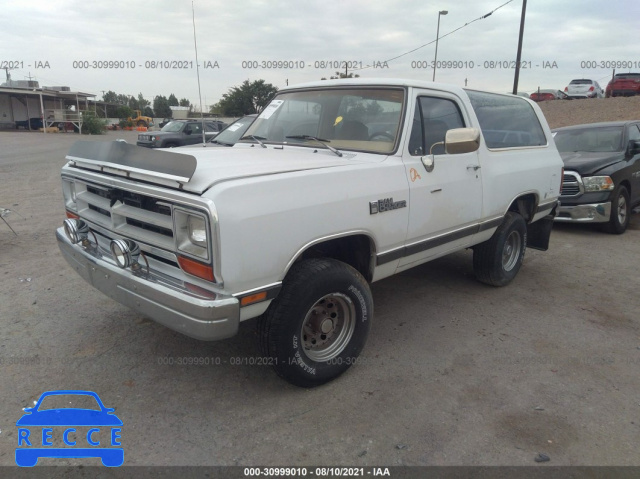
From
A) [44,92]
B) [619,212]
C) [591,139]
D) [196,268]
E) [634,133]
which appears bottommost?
[619,212]

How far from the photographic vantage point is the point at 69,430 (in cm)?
262

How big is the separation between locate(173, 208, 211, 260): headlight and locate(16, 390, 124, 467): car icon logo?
1143 millimetres

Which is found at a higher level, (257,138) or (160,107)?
(160,107)

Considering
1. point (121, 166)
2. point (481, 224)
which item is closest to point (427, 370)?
point (481, 224)

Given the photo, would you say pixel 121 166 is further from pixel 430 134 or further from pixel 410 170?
pixel 430 134

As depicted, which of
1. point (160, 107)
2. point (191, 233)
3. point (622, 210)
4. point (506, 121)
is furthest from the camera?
point (160, 107)

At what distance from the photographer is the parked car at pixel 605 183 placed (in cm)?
721

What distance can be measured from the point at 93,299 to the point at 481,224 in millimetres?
3695

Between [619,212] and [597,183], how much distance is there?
25.3 inches

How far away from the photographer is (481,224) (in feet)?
13.9

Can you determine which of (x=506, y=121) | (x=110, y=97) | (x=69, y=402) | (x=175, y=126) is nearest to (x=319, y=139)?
(x=506, y=121)

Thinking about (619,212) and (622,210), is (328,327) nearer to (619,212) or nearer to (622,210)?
(619,212)

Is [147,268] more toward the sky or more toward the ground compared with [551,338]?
more toward the sky

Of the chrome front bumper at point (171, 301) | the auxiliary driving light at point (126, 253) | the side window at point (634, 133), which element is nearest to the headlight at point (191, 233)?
the chrome front bumper at point (171, 301)
